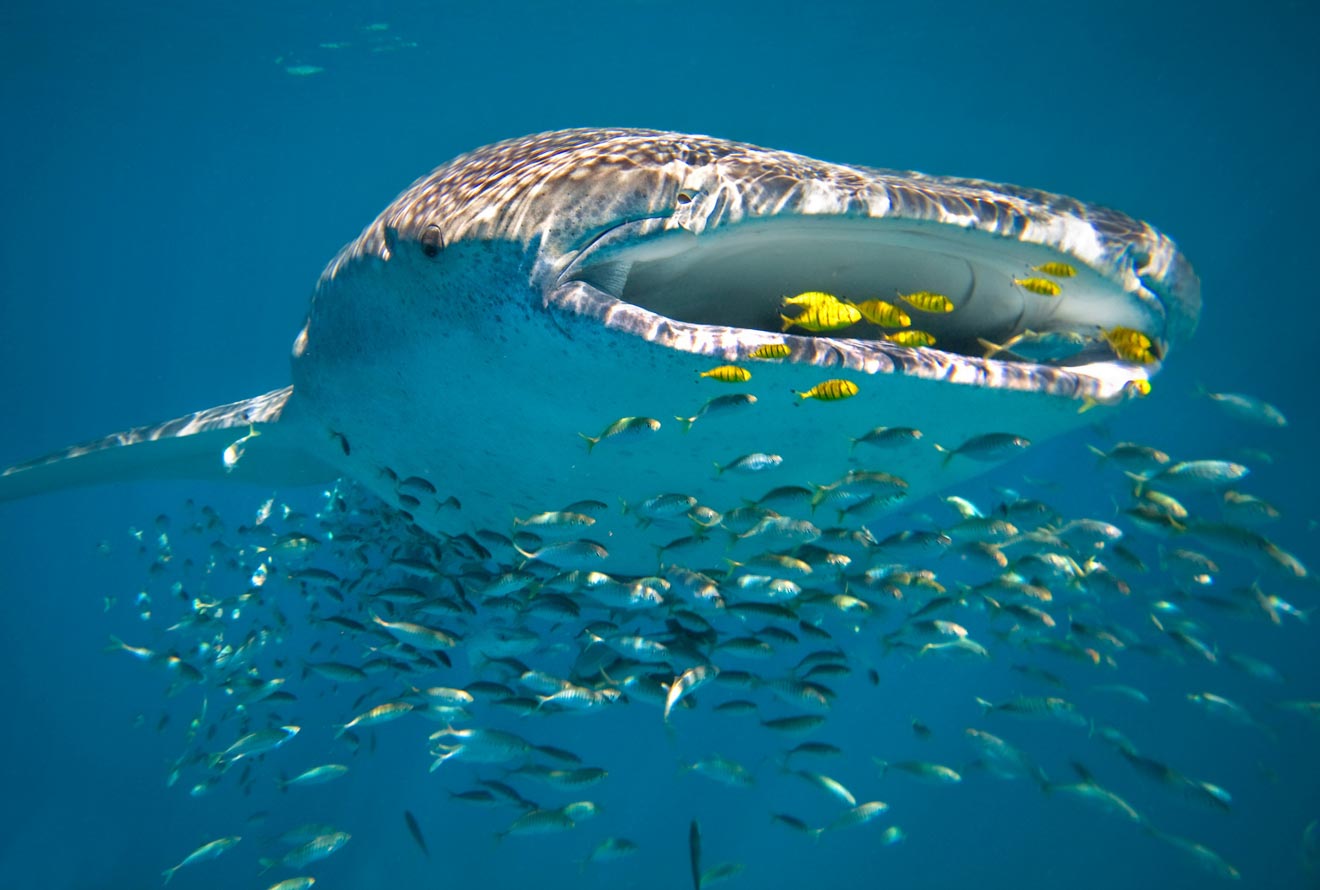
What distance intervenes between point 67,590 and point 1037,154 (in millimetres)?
67694

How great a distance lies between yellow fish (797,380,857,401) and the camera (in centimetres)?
227

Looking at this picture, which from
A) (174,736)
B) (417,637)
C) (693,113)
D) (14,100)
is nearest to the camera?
(417,637)

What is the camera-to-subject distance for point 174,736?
3634cm

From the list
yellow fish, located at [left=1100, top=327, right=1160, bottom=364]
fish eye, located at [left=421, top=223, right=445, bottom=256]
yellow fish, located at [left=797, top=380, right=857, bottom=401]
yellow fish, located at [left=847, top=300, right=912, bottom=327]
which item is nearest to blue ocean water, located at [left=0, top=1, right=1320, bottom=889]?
yellow fish, located at [left=1100, top=327, right=1160, bottom=364]

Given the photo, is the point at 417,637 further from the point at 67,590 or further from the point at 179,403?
the point at 67,590

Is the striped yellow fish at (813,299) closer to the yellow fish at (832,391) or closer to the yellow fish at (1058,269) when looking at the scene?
the yellow fish at (832,391)

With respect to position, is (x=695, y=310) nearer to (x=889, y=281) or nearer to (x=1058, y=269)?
(x=889, y=281)

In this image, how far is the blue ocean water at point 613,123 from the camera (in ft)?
61.2

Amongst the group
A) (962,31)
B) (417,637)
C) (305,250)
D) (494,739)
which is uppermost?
(962,31)

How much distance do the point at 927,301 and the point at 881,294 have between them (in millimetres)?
223

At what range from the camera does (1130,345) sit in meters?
2.68

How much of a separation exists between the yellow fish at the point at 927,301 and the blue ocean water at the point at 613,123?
21.1 ft

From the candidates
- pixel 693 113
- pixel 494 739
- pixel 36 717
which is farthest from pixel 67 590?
pixel 494 739

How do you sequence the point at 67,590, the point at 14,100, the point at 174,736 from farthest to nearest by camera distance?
the point at 67,590 → the point at 174,736 → the point at 14,100
